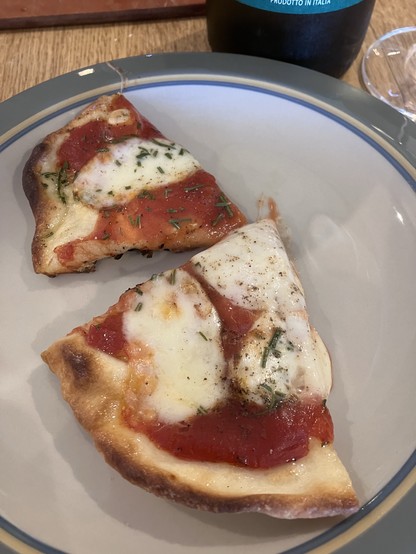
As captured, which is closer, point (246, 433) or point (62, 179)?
point (246, 433)

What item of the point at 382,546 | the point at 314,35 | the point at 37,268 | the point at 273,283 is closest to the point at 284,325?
the point at 273,283

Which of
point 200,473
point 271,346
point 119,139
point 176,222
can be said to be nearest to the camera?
point 200,473

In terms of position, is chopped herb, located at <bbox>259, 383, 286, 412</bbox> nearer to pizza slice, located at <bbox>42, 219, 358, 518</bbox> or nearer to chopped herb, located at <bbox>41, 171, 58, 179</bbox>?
pizza slice, located at <bbox>42, 219, 358, 518</bbox>

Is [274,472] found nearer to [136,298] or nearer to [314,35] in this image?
[136,298]

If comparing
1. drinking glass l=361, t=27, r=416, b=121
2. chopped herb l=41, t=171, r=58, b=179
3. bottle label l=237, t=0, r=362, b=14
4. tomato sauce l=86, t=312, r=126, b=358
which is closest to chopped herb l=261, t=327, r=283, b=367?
tomato sauce l=86, t=312, r=126, b=358

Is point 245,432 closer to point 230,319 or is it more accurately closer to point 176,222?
point 230,319

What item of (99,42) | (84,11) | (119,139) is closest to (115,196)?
(119,139)

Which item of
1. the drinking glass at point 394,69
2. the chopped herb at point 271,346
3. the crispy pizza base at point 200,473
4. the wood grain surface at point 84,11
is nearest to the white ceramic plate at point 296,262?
the crispy pizza base at point 200,473
